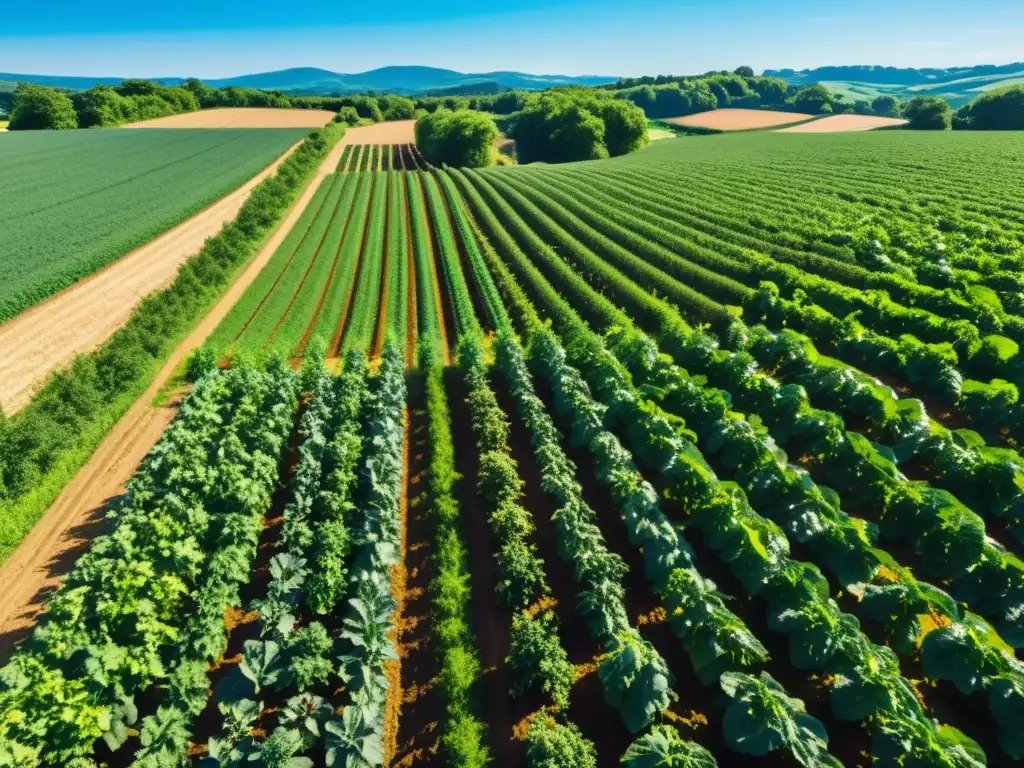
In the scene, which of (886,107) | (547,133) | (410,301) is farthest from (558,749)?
(886,107)

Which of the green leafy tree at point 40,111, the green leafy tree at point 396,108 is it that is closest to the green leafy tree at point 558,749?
the green leafy tree at point 40,111

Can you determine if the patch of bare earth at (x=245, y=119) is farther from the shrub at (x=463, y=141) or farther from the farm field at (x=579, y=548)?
the farm field at (x=579, y=548)

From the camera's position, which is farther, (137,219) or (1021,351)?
(137,219)

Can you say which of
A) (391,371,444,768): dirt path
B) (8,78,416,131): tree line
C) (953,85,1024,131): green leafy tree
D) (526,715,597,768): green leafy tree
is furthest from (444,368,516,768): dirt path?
(8,78,416,131): tree line

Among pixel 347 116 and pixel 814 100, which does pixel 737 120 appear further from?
pixel 347 116

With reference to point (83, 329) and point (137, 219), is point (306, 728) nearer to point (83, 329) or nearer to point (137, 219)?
point (83, 329)

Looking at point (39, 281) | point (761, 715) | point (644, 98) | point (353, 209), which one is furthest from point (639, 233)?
point (644, 98)
